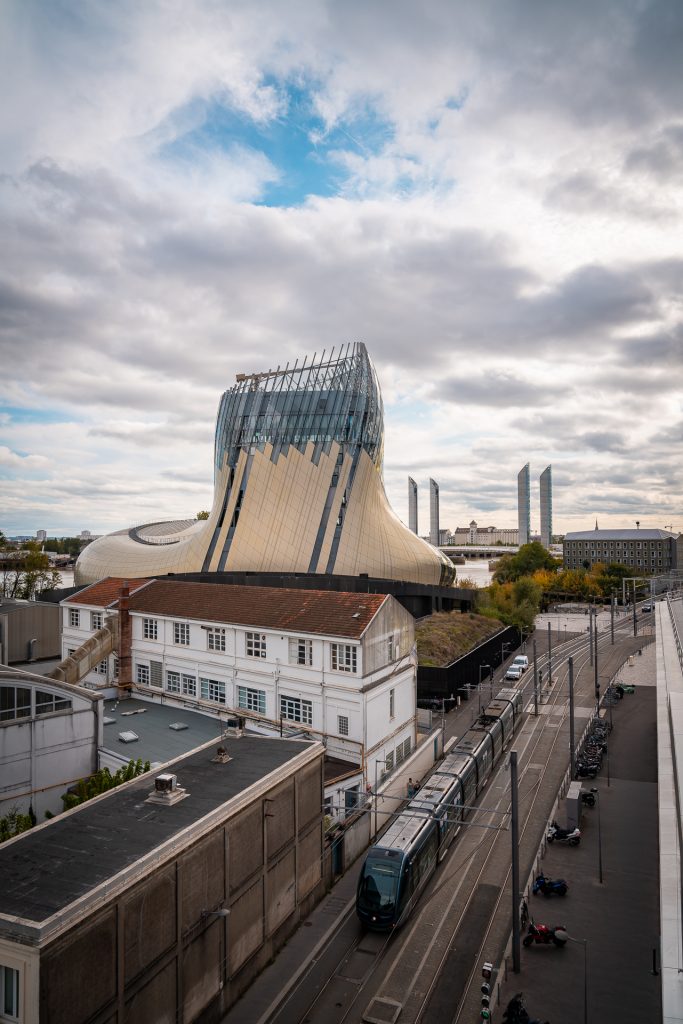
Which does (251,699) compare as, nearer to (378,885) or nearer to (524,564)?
(378,885)

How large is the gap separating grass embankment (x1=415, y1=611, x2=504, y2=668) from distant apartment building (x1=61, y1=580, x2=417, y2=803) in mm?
22057

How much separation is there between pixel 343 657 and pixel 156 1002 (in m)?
16.9

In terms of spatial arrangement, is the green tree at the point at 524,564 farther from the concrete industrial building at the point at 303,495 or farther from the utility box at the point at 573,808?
the utility box at the point at 573,808

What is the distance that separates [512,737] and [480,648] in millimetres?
17763

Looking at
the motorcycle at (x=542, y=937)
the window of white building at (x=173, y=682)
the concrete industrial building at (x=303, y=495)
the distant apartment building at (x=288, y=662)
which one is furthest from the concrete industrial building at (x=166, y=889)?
the concrete industrial building at (x=303, y=495)

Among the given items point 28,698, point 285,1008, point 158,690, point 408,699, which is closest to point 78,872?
point 285,1008

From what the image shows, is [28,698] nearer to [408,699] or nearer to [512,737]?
[408,699]

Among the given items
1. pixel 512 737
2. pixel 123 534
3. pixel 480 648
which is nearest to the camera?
pixel 512 737

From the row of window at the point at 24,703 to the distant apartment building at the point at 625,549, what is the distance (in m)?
146

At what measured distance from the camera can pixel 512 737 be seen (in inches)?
1757

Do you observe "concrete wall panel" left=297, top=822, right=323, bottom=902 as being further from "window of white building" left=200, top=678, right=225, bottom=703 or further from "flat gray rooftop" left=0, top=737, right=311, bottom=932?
"window of white building" left=200, top=678, right=225, bottom=703

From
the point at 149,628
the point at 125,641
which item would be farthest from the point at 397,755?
the point at 125,641

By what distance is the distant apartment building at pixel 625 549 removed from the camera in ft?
517

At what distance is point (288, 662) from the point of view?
33.7 metres
